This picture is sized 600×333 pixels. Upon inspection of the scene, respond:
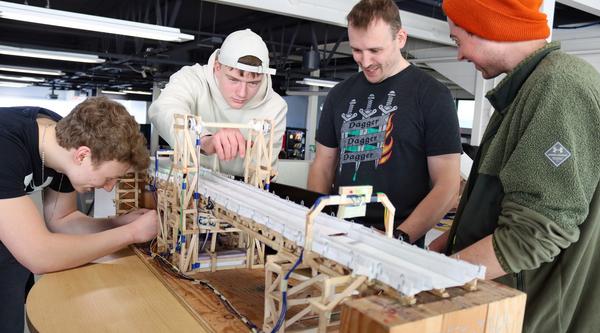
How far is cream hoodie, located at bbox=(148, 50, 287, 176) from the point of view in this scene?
3.48 metres

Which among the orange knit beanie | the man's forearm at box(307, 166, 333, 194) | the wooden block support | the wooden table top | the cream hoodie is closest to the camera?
the wooden block support

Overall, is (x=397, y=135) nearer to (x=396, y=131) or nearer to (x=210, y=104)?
(x=396, y=131)

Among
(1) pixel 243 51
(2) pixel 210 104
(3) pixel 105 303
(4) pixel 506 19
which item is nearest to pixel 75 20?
(2) pixel 210 104

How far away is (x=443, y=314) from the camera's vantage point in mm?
1355

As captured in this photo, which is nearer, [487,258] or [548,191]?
[548,191]

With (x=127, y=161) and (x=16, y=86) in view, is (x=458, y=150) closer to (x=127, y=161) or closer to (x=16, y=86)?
(x=127, y=161)

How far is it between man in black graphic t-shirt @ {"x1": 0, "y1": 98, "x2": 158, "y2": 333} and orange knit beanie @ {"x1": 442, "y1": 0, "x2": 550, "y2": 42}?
1955 mm

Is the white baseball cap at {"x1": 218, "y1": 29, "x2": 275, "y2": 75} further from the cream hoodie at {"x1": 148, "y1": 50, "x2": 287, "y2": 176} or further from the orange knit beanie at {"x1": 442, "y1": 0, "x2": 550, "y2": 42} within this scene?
the orange knit beanie at {"x1": 442, "y1": 0, "x2": 550, "y2": 42}

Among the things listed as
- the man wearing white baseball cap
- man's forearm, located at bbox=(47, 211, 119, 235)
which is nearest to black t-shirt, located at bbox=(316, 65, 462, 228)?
the man wearing white baseball cap

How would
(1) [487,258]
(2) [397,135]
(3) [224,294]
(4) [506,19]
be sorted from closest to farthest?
(1) [487,258]
(4) [506,19]
(3) [224,294]
(2) [397,135]

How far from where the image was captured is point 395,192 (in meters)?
3.09

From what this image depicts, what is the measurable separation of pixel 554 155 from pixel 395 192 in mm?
1495

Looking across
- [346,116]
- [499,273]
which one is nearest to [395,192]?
[346,116]

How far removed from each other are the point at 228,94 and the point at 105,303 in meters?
1.67
